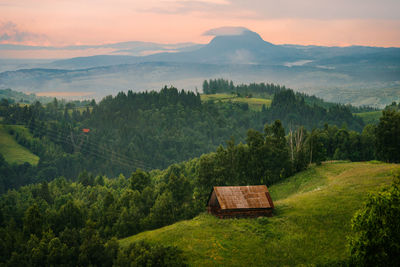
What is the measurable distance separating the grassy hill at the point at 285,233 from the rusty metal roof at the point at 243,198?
244cm

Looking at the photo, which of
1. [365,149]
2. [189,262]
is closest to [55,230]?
[189,262]

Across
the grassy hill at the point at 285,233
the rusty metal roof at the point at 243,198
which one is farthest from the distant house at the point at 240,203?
the grassy hill at the point at 285,233

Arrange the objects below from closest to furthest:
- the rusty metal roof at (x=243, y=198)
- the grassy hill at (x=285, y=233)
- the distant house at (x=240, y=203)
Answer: the grassy hill at (x=285, y=233)
the distant house at (x=240, y=203)
the rusty metal roof at (x=243, y=198)

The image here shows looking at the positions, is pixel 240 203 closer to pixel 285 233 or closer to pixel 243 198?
pixel 243 198

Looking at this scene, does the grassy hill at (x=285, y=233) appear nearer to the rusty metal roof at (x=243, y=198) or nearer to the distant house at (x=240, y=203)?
the distant house at (x=240, y=203)

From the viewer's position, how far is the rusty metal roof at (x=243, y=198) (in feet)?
179

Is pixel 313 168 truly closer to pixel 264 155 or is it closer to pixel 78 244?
pixel 264 155

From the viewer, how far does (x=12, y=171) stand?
19500 centimetres

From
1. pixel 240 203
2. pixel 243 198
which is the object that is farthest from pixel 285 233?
pixel 243 198

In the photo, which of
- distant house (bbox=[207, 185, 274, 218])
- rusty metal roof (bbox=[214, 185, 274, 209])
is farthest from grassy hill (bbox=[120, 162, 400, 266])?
rusty metal roof (bbox=[214, 185, 274, 209])

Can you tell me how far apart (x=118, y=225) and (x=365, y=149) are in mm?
78577

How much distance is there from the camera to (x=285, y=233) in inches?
1886

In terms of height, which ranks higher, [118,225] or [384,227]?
[384,227]

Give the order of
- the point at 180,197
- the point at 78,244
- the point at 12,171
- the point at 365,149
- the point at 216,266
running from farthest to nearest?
the point at 12,171 → the point at 365,149 → the point at 180,197 → the point at 78,244 → the point at 216,266
